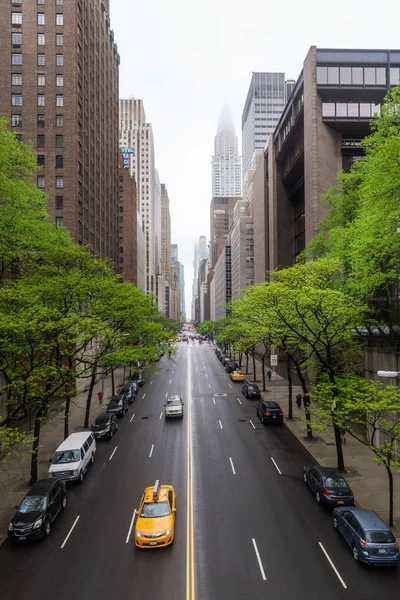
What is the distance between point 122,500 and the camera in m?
18.1

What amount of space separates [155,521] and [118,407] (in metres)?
20.3

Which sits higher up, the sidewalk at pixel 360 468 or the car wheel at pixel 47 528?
the car wheel at pixel 47 528

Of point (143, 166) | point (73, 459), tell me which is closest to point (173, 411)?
point (73, 459)

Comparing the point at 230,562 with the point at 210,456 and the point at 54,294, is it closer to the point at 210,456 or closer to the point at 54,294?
the point at 210,456

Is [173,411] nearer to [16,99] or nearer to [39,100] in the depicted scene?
[39,100]

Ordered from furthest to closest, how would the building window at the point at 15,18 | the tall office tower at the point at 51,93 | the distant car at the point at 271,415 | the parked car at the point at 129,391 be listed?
the building window at the point at 15,18
the tall office tower at the point at 51,93
the parked car at the point at 129,391
the distant car at the point at 271,415

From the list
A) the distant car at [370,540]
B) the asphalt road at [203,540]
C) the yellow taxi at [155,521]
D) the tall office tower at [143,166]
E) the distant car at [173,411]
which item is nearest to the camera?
the asphalt road at [203,540]

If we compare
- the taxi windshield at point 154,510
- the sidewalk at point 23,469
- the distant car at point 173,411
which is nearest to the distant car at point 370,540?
the taxi windshield at point 154,510

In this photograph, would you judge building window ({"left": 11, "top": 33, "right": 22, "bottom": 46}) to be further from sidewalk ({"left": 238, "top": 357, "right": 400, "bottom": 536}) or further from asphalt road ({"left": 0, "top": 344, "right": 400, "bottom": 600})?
sidewalk ({"left": 238, "top": 357, "right": 400, "bottom": 536})

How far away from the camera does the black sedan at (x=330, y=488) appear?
656 inches

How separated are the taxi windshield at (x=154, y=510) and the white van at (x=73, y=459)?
21.9 ft

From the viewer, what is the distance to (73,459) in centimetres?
2050

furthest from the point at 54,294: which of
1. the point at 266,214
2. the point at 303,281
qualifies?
the point at 266,214

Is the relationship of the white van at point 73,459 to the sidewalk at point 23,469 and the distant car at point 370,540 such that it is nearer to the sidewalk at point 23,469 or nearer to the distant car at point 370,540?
the sidewalk at point 23,469
